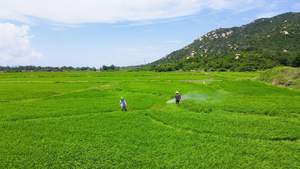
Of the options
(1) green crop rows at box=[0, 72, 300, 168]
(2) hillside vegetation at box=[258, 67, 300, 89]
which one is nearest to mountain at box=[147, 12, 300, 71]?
(2) hillside vegetation at box=[258, 67, 300, 89]

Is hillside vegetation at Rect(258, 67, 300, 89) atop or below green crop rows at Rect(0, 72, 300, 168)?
atop

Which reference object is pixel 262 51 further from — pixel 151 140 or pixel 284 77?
pixel 151 140

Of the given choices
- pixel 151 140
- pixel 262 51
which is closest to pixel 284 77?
pixel 151 140

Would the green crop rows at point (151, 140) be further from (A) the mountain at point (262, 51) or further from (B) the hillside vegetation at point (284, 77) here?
(A) the mountain at point (262, 51)

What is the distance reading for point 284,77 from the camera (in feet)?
118

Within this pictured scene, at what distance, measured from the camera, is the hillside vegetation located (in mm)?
32525

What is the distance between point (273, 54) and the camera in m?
101

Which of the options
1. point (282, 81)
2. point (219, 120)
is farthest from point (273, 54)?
point (219, 120)

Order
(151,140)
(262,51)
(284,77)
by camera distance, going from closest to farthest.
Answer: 1. (151,140)
2. (284,77)
3. (262,51)

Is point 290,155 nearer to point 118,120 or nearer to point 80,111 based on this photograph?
point 118,120

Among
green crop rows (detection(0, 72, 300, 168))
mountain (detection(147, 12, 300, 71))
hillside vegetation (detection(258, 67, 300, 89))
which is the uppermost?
mountain (detection(147, 12, 300, 71))

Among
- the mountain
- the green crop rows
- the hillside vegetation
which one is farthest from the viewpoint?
the mountain

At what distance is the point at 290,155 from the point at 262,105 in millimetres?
11154

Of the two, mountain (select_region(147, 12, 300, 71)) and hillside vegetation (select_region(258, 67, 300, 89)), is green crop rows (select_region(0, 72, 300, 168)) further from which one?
mountain (select_region(147, 12, 300, 71))
